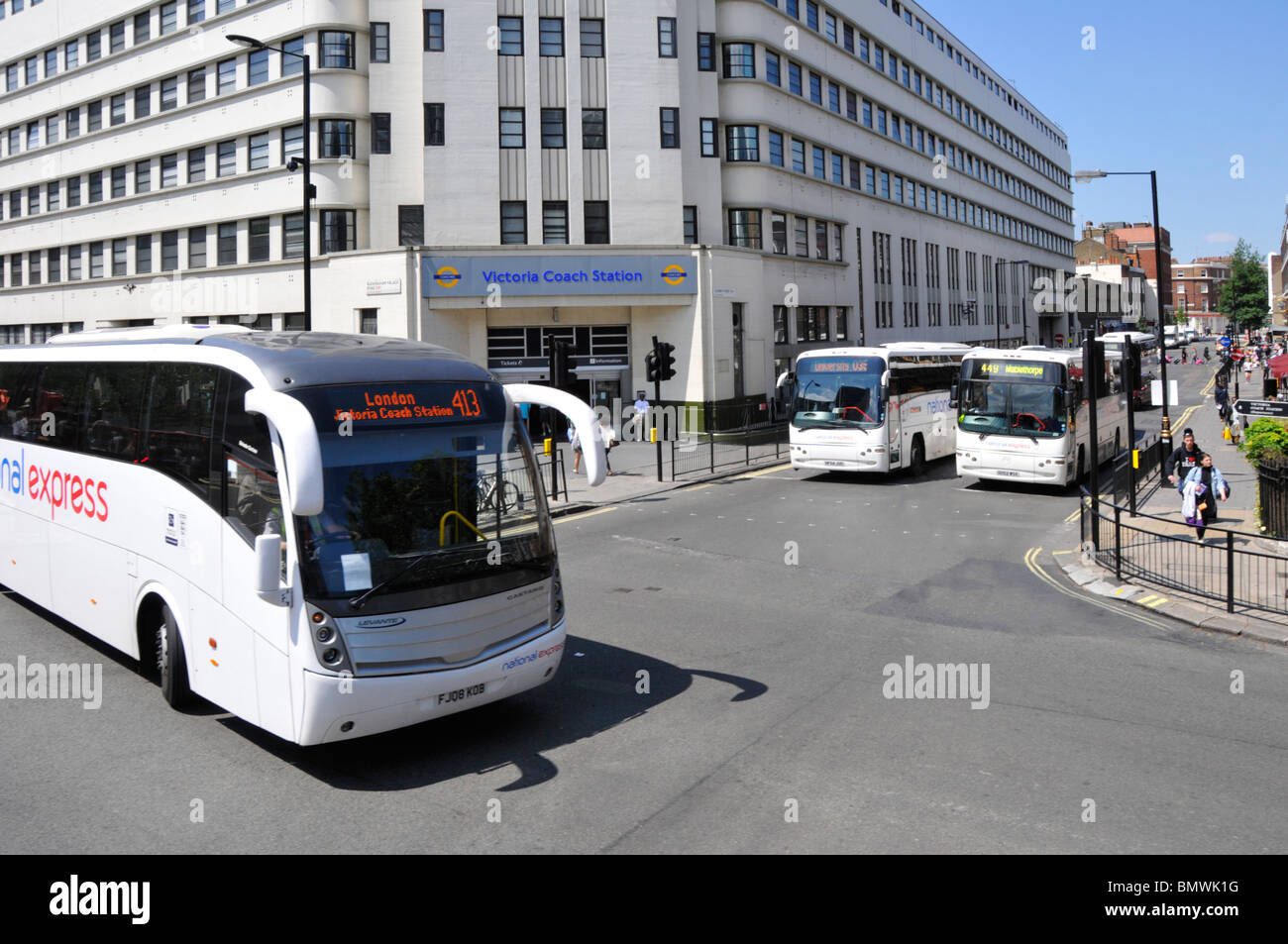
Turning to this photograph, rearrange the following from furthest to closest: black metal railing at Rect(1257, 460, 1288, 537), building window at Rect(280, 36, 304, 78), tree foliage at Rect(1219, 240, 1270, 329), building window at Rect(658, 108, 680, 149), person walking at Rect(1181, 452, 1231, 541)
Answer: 1. tree foliage at Rect(1219, 240, 1270, 329)
2. building window at Rect(280, 36, 304, 78)
3. building window at Rect(658, 108, 680, 149)
4. person walking at Rect(1181, 452, 1231, 541)
5. black metal railing at Rect(1257, 460, 1288, 537)

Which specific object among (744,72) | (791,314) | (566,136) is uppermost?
(744,72)

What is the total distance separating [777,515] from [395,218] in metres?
20.6

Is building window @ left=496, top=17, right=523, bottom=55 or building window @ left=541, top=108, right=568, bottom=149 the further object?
building window @ left=541, top=108, right=568, bottom=149

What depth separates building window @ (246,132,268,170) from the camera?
123 feet

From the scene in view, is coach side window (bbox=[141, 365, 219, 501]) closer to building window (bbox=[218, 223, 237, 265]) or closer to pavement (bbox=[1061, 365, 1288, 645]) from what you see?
pavement (bbox=[1061, 365, 1288, 645])

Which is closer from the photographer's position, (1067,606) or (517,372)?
(1067,606)

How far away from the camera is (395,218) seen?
114 feet

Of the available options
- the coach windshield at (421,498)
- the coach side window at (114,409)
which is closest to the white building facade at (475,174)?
the coach side window at (114,409)

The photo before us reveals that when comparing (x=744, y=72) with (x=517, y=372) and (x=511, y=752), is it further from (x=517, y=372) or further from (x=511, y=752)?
(x=511, y=752)

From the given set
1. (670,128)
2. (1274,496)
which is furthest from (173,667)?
(670,128)

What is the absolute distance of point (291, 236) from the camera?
37031 mm

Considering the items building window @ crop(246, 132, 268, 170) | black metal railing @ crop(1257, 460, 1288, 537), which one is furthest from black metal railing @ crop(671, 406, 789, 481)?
building window @ crop(246, 132, 268, 170)

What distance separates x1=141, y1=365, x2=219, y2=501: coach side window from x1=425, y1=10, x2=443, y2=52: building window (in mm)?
27980

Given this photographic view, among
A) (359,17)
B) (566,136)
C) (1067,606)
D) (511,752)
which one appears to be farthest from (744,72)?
(511,752)
